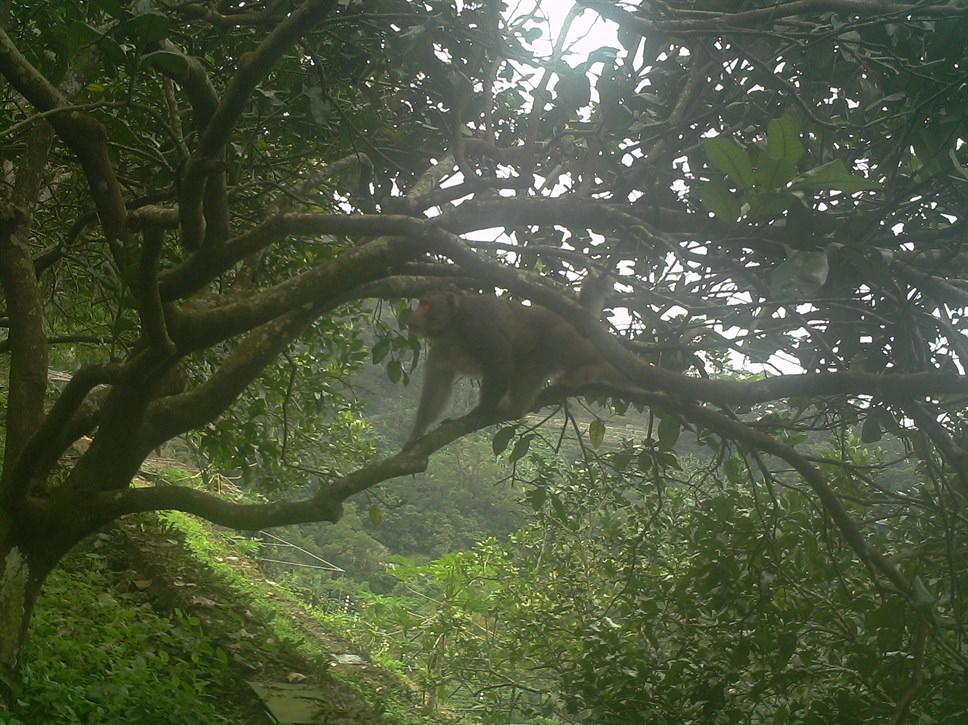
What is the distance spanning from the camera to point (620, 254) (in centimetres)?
257

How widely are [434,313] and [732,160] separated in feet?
9.41

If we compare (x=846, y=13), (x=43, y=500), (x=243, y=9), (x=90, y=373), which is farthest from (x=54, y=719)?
(x=846, y=13)

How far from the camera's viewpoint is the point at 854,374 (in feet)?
6.61

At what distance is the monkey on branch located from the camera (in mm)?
3980

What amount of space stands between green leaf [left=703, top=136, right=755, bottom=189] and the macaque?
2.56 meters

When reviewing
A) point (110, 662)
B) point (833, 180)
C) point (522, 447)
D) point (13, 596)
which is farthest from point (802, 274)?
point (110, 662)

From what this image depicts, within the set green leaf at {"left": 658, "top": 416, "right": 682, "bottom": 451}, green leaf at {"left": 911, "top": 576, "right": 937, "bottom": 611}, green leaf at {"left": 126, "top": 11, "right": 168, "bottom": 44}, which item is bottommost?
green leaf at {"left": 911, "top": 576, "right": 937, "bottom": 611}

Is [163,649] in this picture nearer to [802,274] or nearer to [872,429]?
[872,429]

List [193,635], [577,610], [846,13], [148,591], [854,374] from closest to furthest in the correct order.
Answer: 1. [854,374]
2. [846,13]
3. [193,635]
4. [148,591]
5. [577,610]

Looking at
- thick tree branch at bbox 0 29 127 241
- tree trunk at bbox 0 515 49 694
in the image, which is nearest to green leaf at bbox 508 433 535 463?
thick tree branch at bbox 0 29 127 241

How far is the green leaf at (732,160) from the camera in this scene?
135cm

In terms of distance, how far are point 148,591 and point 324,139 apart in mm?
3151

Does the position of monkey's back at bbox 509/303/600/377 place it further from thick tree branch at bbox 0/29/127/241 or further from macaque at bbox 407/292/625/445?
thick tree branch at bbox 0/29/127/241

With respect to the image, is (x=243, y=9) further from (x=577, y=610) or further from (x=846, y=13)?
(x=577, y=610)
